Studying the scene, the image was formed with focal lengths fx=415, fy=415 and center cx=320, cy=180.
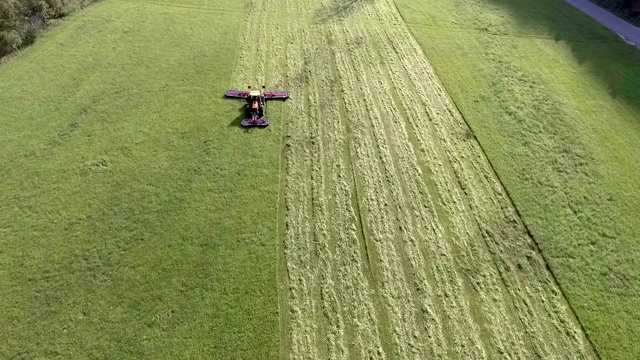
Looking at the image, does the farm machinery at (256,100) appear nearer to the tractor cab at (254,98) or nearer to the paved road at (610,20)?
the tractor cab at (254,98)

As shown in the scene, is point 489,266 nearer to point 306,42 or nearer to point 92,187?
point 92,187

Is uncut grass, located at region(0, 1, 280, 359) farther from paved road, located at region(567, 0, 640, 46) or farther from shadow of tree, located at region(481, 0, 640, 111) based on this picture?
paved road, located at region(567, 0, 640, 46)

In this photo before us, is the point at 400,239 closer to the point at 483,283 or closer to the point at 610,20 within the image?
the point at 483,283

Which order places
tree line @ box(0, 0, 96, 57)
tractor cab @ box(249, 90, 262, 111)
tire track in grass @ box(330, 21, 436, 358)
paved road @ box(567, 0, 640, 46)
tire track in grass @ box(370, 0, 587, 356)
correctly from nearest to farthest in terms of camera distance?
tire track in grass @ box(330, 21, 436, 358)
tire track in grass @ box(370, 0, 587, 356)
tractor cab @ box(249, 90, 262, 111)
tree line @ box(0, 0, 96, 57)
paved road @ box(567, 0, 640, 46)

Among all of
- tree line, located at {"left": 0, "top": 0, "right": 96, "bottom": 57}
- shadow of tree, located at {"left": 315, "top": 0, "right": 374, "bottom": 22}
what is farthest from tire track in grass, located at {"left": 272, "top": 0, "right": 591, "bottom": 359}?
tree line, located at {"left": 0, "top": 0, "right": 96, "bottom": 57}

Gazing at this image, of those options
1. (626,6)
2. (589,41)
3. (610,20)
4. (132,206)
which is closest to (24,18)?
(132,206)

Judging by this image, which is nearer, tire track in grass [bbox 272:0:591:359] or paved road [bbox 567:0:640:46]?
tire track in grass [bbox 272:0:591:359]
